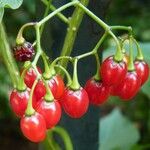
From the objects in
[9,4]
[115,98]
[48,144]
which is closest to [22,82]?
[9,4]

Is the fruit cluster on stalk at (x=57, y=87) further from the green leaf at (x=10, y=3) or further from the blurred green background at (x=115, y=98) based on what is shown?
the blurred green background at (x=115, y=98)

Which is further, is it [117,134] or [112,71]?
[117,134]

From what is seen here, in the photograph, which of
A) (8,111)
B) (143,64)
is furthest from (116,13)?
(143,64)

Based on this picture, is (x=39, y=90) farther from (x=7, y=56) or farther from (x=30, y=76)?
(x=7, y=56)

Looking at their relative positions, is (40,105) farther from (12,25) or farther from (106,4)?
(12,25)

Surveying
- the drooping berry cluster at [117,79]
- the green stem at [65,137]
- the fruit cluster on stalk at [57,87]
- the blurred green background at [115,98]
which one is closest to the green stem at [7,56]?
the fruit cluster on stalk at [57,87]

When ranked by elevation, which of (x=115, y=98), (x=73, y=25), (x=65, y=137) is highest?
(x=73, y=25)
